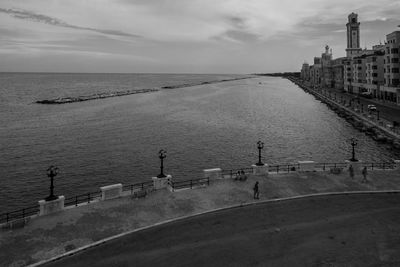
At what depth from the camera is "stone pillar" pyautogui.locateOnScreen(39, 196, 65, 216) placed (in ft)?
69.0

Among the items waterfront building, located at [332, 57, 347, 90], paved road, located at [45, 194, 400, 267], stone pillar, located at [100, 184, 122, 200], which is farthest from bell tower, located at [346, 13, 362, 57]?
stone pillar, located at [100, 184, 122, 200]

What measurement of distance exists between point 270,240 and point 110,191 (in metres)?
11.6

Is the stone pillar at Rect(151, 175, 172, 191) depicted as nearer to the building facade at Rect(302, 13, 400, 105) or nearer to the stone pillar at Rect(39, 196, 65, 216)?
the stone pillar at Rect(39, 196, 65, 216)

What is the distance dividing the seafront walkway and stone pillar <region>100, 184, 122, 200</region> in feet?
1.64

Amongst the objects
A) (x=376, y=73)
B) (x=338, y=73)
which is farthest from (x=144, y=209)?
(x=338, y=73)

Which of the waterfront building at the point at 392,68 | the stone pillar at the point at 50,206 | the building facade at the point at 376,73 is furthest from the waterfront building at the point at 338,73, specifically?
the stone pillar at the point at 50,206

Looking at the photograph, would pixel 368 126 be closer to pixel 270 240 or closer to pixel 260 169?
pixel 260 169

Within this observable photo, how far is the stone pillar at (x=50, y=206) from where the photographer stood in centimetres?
2103

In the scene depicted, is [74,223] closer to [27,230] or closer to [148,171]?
[27,230]

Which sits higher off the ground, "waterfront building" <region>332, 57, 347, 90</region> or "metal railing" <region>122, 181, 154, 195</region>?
"waterfront building" <region>332, 57, 347, 90</region>

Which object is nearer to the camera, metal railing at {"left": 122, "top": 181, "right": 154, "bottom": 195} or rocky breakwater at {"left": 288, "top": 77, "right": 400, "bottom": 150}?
metal railing at {"left": 122, "top": 181, "right": 154, "bottom": 195}

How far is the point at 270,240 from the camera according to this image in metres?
17.6

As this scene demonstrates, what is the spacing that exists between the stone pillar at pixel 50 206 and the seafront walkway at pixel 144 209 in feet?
1.35

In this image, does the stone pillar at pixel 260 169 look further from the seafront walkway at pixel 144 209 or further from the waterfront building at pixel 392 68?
the waterfront building at pixel 392 68
